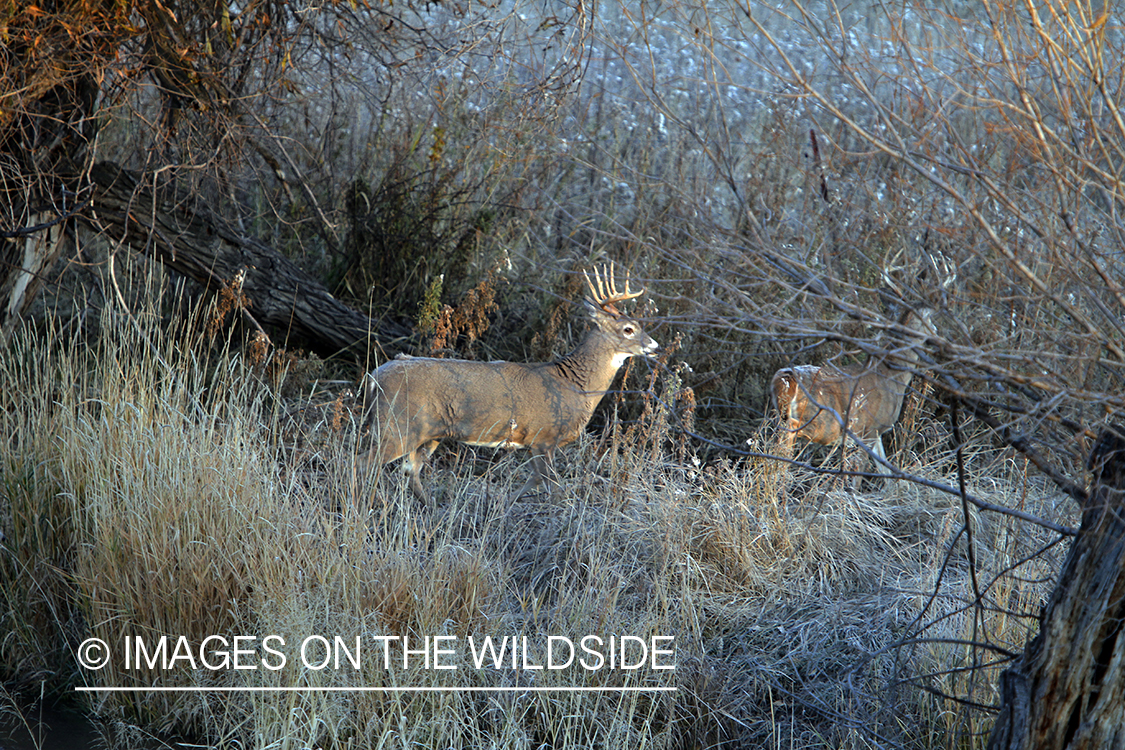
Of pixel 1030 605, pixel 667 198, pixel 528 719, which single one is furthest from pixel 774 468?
pixel 667 198

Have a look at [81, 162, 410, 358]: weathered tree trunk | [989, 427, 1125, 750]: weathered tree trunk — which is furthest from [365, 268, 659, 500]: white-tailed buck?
[989, 427, 1125, 750]: weathered tree trunk

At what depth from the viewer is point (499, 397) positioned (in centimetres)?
514

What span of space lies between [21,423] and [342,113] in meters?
4.11

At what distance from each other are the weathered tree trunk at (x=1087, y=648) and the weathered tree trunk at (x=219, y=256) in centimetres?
392

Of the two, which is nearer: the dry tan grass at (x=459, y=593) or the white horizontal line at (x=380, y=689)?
the white horizontal line at (x=380, y=689)

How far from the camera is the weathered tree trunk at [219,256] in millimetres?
5734

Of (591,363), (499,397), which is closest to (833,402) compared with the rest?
(591,363)

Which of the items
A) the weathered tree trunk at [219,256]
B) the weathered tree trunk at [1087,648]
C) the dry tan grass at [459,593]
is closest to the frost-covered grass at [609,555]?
the dry tan grass at [459,593]

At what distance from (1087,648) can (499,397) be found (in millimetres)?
3271

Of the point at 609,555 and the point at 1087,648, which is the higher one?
the point at 1087,648

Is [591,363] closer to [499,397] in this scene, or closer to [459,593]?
[499,397]

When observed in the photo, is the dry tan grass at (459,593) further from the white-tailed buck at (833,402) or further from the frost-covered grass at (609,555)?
the white-tailed buck at (833,402)

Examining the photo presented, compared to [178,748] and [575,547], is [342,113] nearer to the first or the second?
[575,547]

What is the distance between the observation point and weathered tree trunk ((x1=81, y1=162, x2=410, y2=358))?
5734mm
